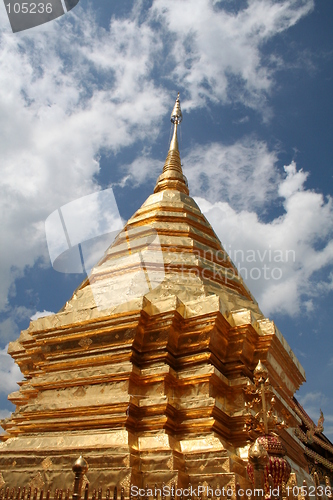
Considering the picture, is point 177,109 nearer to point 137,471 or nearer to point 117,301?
point 117,301

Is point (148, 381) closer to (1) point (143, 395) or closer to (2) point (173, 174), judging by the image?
(1) point (143, 395)

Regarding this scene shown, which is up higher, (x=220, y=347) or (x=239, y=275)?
(x=239, y=275)

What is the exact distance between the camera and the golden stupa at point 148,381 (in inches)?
237

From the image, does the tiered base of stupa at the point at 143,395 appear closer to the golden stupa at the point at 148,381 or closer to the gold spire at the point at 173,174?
the golden stupa at the point at 148,381

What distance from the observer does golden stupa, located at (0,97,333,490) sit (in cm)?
601

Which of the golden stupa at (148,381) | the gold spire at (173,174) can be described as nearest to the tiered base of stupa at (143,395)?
the golden stupa at (148,381)

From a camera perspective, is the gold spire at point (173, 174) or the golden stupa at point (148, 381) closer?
the golden stupa at point (148, 381)

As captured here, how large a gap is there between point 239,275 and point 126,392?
4.88 meters

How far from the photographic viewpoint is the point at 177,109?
16.8 meters

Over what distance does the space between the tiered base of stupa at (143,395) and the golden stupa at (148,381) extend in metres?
0.02

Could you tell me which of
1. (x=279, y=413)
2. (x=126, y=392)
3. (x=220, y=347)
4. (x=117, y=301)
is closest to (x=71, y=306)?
(x=117, y=301)

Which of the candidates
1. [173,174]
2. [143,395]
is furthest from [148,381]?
[173,174]

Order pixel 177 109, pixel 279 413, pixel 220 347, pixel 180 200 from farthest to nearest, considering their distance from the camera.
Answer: pixel 177 109 < pixel 180 200 < pixel 279 413 < pixel 220 347

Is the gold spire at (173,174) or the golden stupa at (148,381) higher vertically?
the gold spire at (173,174)
